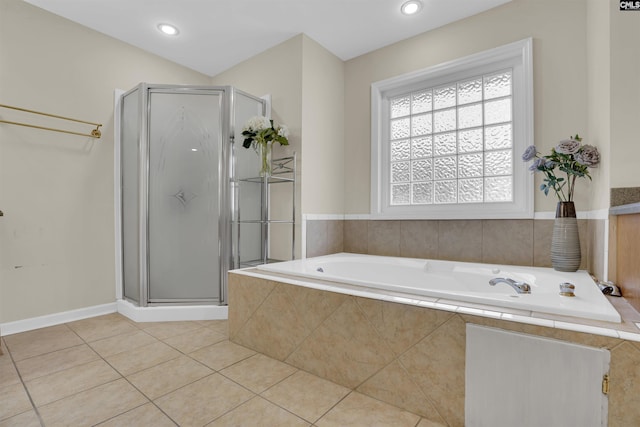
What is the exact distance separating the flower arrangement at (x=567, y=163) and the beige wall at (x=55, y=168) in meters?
3.19

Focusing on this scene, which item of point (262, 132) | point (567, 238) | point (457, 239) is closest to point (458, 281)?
point (457, 239)

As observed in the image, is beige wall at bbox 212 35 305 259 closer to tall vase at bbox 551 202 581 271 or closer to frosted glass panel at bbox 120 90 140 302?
frosted glass panel at bbox 120 90 140 302

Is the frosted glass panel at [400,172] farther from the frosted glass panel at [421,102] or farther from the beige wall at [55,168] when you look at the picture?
the beige wall at [55,168]

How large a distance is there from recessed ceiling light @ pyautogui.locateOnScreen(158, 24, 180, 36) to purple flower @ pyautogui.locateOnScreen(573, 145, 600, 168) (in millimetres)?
2962

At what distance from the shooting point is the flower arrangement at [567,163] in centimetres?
163

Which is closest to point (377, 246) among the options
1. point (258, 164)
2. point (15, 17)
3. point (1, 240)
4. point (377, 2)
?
point (258, 164)

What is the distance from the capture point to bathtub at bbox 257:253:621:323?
1133 millimetres

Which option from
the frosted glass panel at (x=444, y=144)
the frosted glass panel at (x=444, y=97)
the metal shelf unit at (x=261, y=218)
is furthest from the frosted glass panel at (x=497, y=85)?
the metal shelf unit at (x=261, y=218)

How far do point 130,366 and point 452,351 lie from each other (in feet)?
5.39

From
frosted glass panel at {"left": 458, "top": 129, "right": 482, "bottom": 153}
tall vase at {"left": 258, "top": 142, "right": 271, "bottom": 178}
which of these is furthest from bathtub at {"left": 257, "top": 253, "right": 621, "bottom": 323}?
frosted glass panel at {"left": 458, "top": 129, "right": 482, "bottom": 153}

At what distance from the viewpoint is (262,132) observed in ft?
7.97

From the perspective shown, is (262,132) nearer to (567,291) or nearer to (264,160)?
(264,160)

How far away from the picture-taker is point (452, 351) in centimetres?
117

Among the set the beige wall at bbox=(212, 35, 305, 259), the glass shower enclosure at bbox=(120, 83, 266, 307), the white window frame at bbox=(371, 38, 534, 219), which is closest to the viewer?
the white window frame at bbox=(371, 38, 534, 219)
